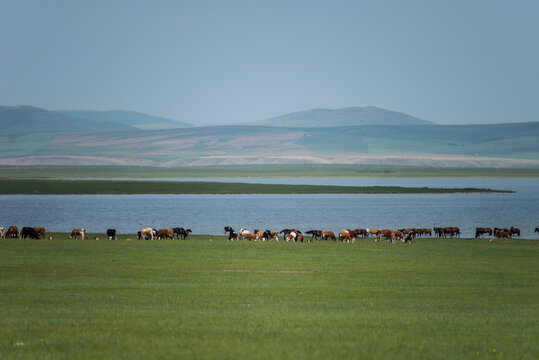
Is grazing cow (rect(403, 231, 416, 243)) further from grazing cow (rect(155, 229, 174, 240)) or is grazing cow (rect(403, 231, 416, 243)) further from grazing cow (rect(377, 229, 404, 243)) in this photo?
grazing cow (rect(155, 229, 174, 240))

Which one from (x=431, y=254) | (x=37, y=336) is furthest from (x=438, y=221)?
(x=37, y=336)

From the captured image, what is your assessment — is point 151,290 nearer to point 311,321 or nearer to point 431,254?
point 311,321

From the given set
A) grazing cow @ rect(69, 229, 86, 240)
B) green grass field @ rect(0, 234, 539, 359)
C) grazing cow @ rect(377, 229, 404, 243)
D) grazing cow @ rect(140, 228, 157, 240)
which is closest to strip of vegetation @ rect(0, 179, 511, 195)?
grazing cow @ rect(69, 229, 86, 240)

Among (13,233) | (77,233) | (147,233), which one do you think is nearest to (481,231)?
(147,233)

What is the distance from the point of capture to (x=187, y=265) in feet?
96.9

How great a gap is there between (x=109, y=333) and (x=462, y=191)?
452 feet

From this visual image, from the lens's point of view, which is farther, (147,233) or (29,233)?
(147,233)

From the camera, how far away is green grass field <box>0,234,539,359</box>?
13.3 m

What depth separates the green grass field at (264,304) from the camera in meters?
13.3

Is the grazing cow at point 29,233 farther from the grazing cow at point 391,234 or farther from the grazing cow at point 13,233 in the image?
the grazing cow at point 391,234

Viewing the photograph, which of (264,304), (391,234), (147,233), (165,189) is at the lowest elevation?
(264,304)

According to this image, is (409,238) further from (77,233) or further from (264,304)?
(264,304)

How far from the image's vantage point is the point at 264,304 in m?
19.3

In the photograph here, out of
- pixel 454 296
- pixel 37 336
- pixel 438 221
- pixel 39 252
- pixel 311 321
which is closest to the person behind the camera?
pixel 37 336
